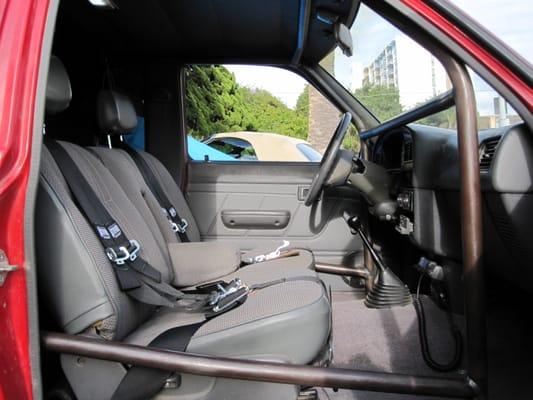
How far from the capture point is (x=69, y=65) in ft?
7.63

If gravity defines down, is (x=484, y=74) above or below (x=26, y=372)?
above

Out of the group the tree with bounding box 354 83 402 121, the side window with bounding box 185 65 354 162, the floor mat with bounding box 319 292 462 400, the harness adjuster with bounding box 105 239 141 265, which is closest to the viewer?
the harness adjuster with bounding box 105 239 141 265

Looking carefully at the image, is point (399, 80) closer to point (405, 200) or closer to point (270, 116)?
point (405, 200)

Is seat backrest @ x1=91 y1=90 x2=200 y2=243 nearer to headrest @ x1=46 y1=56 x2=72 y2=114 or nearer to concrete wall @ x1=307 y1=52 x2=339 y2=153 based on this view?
headrest @ x1=46 y1=56 x2=72 y2=114

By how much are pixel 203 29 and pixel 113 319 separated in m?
1.66

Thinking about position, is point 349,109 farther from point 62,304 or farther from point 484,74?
point 62,304

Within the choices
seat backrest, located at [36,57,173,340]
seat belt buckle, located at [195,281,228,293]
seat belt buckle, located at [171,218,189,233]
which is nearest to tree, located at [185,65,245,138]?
seat belt buckle, located at [171,218,189,233]

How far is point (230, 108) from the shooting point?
288 centimetres

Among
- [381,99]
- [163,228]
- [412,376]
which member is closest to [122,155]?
[163,228]

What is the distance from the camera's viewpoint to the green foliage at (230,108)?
2.75 meters

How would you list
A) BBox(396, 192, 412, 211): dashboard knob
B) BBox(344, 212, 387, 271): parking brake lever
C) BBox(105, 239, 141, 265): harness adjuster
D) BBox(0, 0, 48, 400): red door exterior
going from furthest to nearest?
BBox(344, 212, 387, 271): parking brake lever < BBox(396, 192, 412, 211): dashboard knob < BBox(105, 239, 141, 265): harness adjuster < BBox(0, 0, 48, 400): red door exterior

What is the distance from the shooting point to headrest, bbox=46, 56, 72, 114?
3.93 feet

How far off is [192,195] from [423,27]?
1.86m

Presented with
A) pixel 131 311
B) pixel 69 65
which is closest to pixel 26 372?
pixel 131 311
